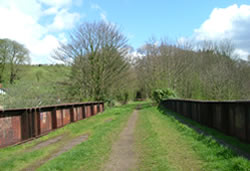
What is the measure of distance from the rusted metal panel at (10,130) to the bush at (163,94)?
25055 millimetres

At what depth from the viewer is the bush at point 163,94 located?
1341 inches

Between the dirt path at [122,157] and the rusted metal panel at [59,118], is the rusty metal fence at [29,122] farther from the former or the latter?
the dirt path at [122,157]

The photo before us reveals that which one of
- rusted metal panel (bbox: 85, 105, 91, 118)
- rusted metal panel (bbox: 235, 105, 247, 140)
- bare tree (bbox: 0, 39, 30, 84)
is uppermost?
bare tree (bbox: 0, 39, 30, 84)

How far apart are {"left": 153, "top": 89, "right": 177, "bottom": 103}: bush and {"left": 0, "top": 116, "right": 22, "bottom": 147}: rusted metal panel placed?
25.1 m

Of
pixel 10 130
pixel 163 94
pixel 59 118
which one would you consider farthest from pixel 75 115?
pixel 163 94

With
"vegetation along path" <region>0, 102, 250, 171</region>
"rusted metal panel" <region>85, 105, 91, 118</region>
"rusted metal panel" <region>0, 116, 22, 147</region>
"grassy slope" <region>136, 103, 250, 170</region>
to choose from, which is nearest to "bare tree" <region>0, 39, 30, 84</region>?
"rusted metal panel" <region>85, 105, 91, 118</region>

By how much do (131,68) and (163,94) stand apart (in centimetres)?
637

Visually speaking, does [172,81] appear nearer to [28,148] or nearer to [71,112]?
[71,112]

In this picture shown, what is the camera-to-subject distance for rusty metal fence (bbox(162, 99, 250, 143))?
24.4ft

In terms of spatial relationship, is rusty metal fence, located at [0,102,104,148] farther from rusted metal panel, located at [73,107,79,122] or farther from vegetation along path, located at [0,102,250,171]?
rusted metal panel, located at [73,107,79,122]

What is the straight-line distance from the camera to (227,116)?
9.05 meters

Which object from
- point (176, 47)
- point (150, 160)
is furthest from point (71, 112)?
point (176, 47)

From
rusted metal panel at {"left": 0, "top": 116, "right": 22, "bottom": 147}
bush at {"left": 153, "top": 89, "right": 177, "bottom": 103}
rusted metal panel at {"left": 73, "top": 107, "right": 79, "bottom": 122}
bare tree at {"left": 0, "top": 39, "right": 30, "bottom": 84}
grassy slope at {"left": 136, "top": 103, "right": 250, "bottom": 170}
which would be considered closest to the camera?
grassy slope at {"left": 136, "top": 103, "right": 250, "bottom": 170}

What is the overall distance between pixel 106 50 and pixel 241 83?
17.2m
